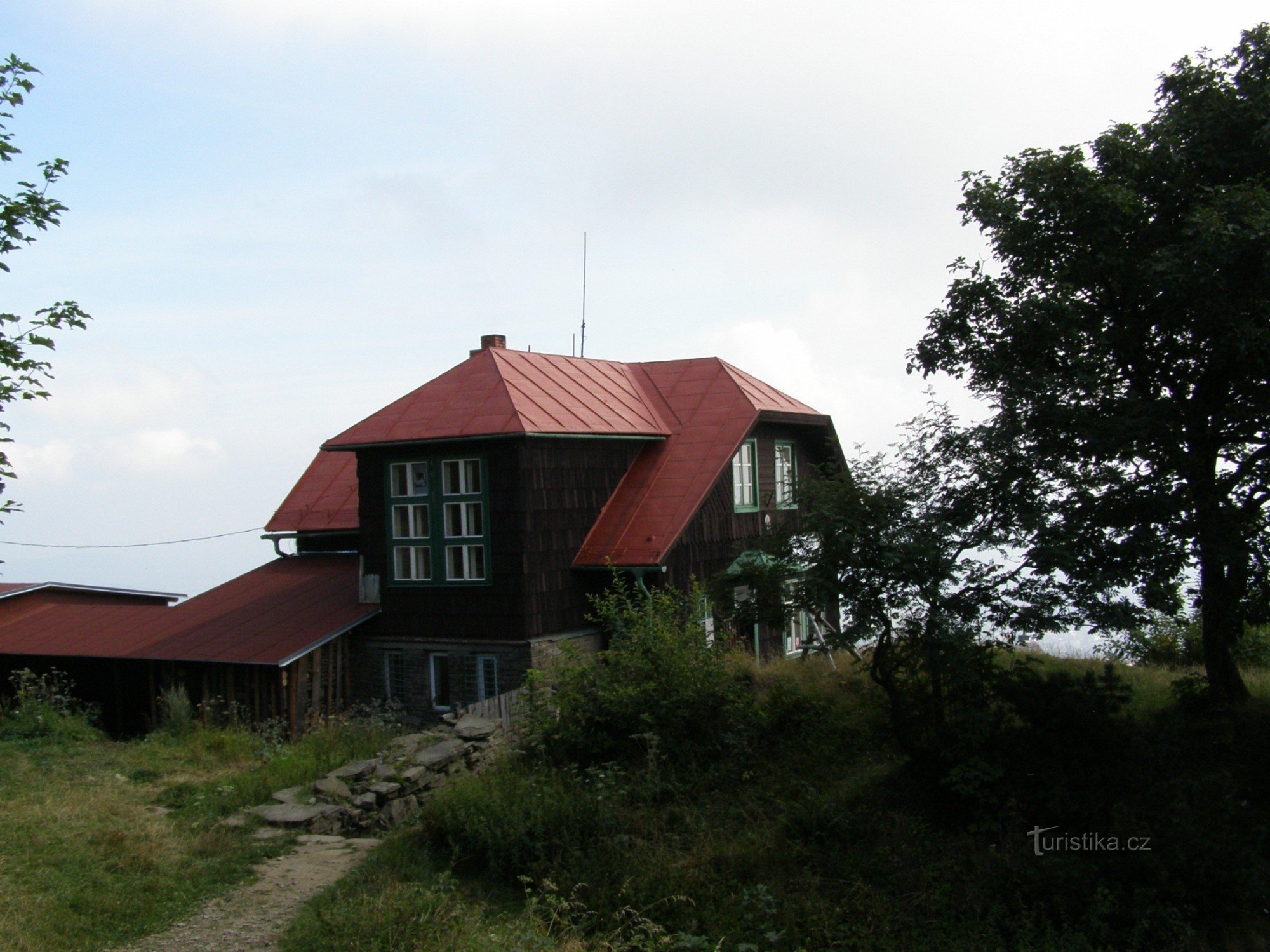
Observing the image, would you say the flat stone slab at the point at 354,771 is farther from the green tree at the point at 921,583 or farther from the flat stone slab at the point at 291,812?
the green tree at the point at 921,583

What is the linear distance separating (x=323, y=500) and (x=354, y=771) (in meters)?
12.1

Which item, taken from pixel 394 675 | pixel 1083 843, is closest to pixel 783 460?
pixel 394 675

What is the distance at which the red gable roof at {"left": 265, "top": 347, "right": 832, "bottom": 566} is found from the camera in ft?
60.4

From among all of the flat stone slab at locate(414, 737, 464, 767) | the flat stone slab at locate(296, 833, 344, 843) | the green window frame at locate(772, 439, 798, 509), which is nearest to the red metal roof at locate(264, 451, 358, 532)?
the green window frame at locate(772, 439, 798, 509)

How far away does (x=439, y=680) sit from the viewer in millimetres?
18656

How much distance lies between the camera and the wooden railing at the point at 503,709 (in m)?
14.9

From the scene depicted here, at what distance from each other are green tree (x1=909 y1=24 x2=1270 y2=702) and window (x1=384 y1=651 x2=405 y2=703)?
36.5 feet

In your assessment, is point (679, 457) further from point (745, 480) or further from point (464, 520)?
point (464, 520)

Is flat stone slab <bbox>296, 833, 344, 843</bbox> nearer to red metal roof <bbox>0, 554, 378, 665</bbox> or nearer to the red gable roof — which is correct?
red metal roof <bbox>0, 554, 378, 665</bbox>

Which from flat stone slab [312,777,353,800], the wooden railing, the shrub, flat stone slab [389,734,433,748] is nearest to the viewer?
flat stone slab [312,777,353,800]

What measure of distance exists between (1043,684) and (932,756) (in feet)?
4.51

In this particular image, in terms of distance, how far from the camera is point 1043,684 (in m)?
11.1

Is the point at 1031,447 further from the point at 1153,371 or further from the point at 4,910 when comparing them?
the point at 4,910

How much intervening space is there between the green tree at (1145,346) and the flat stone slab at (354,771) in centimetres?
818
